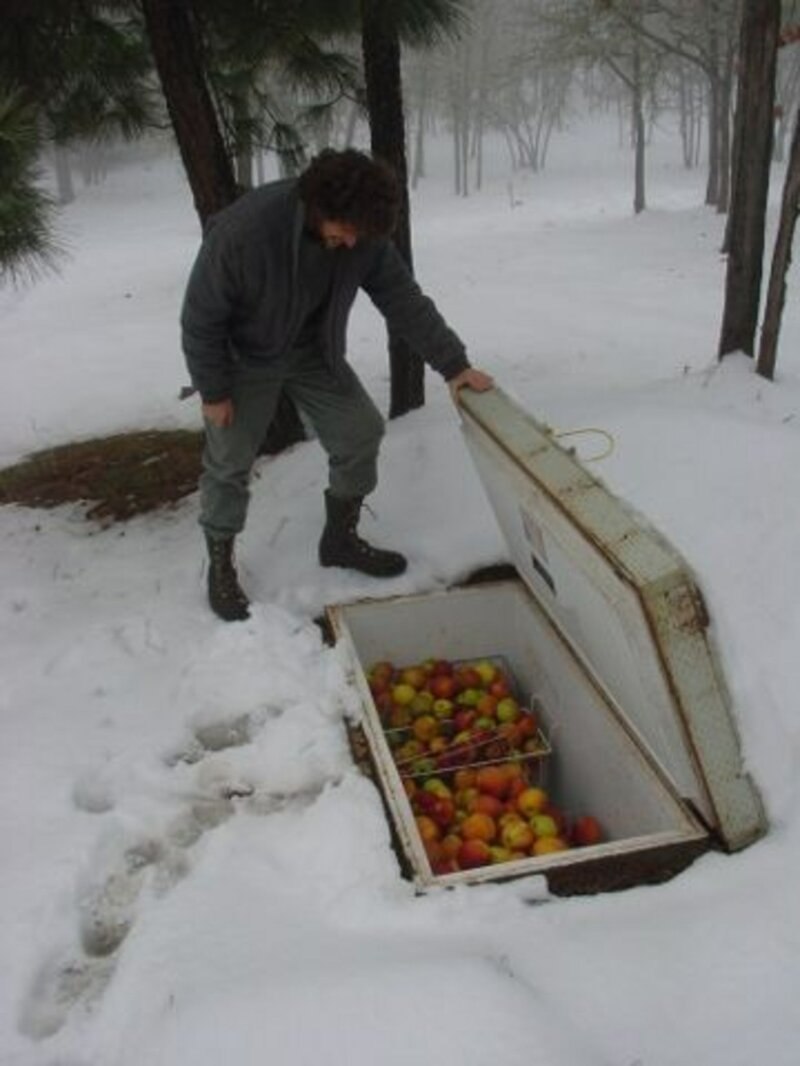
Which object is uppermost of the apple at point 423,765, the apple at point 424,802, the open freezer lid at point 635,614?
the open freezer lid at point 635,614

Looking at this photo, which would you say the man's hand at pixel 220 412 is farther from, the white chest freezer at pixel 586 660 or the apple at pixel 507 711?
the apple at pixel 507 711

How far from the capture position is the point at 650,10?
1594 centimetres

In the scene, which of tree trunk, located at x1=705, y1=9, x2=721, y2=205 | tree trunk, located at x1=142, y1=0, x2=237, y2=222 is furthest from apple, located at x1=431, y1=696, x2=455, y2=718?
tree trunk, located at x1=705, y1=9, x2=721, y2=205

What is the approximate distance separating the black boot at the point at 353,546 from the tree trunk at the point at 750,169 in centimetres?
198

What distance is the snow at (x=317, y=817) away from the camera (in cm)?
206

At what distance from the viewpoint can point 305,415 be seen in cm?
371

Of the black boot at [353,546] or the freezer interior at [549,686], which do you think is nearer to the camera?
the freezer interior at [549,686]

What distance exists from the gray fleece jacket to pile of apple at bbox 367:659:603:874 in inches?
47.2

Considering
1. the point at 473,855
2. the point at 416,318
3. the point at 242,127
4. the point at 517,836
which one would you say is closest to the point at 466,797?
the point at 517,836

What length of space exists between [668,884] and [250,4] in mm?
4202

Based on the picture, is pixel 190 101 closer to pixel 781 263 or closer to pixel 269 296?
pixel 269 296

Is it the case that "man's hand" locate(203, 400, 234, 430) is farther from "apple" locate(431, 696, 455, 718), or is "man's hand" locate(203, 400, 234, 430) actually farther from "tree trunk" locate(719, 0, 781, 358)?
"tree trunk" locate(719, 0, 781, 358)

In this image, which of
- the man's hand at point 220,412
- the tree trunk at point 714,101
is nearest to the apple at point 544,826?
the man's hand at point 220,412

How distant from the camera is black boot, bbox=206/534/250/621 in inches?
146
